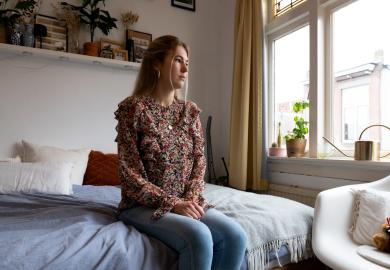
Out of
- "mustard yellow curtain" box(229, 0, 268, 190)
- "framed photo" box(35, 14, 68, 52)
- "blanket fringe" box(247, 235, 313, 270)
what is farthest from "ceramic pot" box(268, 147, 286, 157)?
"framed photo" box(35, 14, 68, 52)

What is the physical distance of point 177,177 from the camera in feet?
4.03

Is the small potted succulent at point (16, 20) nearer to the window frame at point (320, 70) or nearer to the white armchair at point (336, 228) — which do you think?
the window frame at point (320, 70)

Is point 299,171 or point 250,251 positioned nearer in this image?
point 250,251

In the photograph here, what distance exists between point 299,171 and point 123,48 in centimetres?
183

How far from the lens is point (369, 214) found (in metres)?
1.34

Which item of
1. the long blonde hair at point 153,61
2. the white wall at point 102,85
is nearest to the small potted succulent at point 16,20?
the white wall at point 102,85

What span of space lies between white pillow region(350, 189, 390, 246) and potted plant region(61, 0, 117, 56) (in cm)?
220

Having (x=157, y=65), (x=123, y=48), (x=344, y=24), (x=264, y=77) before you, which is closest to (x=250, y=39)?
(x=264, y=77)

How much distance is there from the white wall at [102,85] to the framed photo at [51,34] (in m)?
0.09

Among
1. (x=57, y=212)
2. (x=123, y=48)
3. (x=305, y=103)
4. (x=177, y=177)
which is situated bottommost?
(x=57, y=212)

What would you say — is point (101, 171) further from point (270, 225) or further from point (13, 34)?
point (270, 225)

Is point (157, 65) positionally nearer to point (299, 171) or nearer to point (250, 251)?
point (250, 251)

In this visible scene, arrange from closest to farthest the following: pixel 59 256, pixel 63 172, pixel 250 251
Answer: pixel 59 256 < pixel 250 251 < pixel 63 172

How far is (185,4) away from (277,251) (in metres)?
2.59
